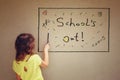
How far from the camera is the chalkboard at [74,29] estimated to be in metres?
2.78

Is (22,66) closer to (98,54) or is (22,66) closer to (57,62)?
(57,62)

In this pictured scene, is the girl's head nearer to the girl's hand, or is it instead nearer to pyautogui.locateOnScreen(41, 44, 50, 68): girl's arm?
pyautogui.locateOnScreen(41, 44, 50, 68): girl's arm

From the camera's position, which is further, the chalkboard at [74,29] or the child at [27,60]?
the chalkboard at [74,29]

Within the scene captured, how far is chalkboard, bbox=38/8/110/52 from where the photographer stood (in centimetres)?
278

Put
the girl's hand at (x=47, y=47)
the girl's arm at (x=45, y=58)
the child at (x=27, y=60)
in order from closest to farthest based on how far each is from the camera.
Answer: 1. the child at (x=27, y=60)
2. the girl's arm at (x=45, y=58)
3. the girl's hand at (x=47, y=47)

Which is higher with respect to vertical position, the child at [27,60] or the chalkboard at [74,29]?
the chalkboard at [74,29]

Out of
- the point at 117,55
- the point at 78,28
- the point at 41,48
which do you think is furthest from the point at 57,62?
the point at 117,55

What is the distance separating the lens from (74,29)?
2787mm

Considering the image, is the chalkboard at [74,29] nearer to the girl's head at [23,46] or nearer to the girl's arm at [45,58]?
the girl's arm at [45,58]

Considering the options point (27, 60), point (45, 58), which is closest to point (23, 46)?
point (27, 60)

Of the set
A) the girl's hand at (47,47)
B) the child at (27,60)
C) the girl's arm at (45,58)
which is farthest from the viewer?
the girl's hand at (47,47)

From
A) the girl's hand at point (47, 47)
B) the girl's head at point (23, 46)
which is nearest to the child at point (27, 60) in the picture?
the girl's head at point (23, 46)

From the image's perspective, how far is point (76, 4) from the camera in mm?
2779

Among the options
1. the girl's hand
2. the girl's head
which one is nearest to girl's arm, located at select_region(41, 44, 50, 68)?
the girl's hand
